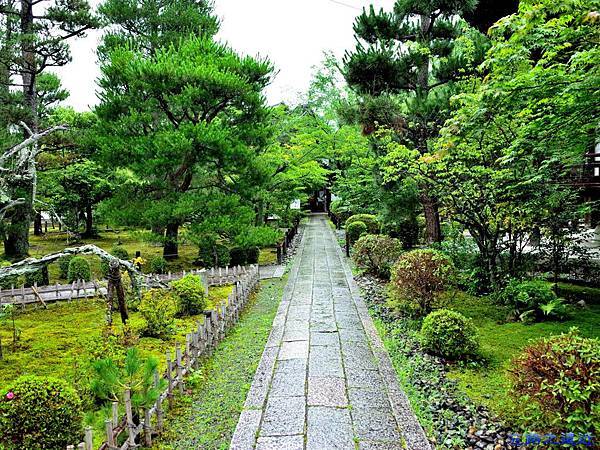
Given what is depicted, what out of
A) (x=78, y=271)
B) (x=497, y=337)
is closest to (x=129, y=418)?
(x=497, y=337)

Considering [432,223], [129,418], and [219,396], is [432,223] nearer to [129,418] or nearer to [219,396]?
[219,396]

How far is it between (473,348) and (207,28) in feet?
54.0

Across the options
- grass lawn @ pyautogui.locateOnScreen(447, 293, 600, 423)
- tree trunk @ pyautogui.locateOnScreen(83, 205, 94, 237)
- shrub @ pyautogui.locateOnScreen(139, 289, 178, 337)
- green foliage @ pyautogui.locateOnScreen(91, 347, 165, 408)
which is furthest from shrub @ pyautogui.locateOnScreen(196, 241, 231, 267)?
tree trunk @ pyautogui.locateOnScreen(83, 205, 94, 237)

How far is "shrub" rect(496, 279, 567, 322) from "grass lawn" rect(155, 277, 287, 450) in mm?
4790

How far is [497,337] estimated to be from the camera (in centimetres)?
712

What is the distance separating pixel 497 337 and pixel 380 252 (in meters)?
5.24

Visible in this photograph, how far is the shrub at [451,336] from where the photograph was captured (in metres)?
6.12

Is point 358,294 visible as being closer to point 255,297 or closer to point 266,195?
point 255,297

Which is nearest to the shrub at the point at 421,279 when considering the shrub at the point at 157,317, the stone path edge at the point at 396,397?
the stone path edge at the point at 396,397

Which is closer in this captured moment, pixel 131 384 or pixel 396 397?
pixel 131 384

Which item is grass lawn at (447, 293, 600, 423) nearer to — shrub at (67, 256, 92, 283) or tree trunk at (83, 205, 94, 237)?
shrub at (67, 256, 92, 283)

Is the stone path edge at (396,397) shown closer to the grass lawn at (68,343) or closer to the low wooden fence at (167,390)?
the low wooden fence at (167,390)

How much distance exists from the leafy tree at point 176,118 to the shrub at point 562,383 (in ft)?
31.0

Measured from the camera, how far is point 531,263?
9.21m
